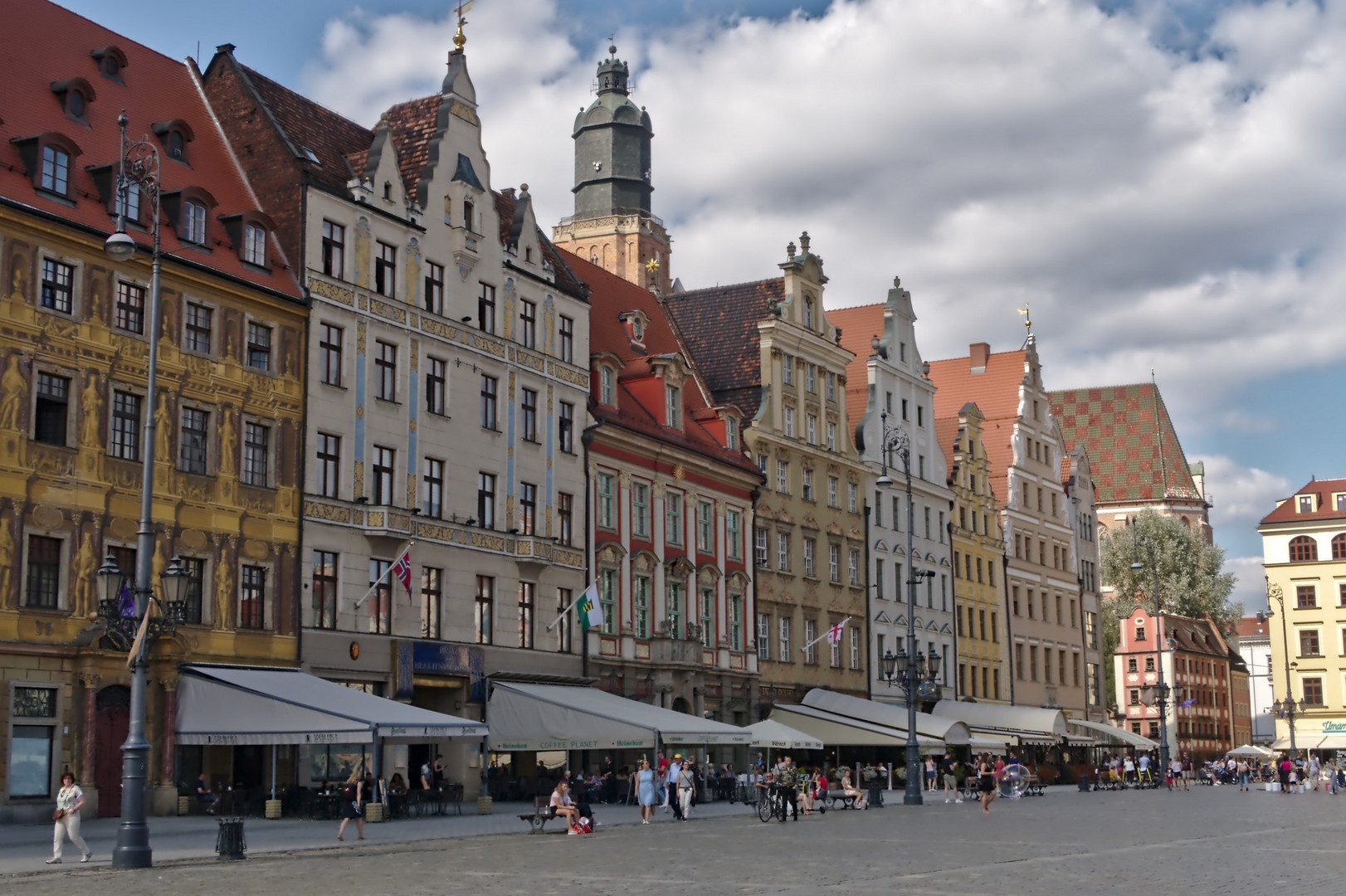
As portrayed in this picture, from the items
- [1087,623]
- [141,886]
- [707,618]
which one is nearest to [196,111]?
[707,618]

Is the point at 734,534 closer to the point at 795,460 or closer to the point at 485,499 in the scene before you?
the point at 795,460

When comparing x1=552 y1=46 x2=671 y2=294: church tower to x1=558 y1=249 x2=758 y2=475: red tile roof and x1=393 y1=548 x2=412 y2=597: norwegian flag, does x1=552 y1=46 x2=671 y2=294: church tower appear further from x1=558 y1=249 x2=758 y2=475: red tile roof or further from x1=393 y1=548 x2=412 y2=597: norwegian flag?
x1=393 y1=548 x2=412 y2=597: norwegian flag

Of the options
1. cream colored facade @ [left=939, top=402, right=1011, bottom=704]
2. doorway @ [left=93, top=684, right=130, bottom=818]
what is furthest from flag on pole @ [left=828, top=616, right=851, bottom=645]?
doorway @ [left=93, top=684, right=130, bottom=818]

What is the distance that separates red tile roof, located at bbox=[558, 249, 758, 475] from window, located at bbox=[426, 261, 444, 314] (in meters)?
7.77

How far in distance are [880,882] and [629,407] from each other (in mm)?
36921

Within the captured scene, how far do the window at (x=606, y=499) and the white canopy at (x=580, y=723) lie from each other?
7.55 meters

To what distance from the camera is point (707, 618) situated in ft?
196

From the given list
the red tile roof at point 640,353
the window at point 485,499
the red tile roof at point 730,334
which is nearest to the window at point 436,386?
the window at point 485,499

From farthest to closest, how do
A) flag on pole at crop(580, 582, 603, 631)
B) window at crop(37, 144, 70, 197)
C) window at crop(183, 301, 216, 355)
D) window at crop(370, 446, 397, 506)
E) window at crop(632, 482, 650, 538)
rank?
window at crop(632, 482, 650, 538)
flag on pole at crop(580, 582, 603, 631)
window at crop(370, 446, 397, 506)
window at crop(183, 301, 216, 355)
window at crop(37, 144, 70, 197)

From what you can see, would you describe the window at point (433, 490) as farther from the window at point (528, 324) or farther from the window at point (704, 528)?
the window at point (704, 528)

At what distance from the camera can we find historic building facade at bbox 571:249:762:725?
54500 millimetres

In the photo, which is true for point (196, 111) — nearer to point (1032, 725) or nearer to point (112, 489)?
point (112, 489)

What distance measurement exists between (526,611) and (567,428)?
6158 millimetres

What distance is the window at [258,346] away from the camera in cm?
4166
